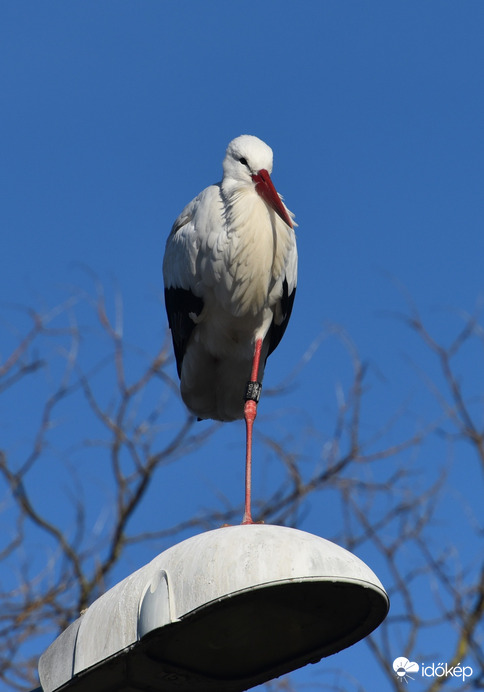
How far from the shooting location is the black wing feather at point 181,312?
16.3 feet

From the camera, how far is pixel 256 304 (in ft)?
16.0

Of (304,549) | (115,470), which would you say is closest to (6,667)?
(115,470)

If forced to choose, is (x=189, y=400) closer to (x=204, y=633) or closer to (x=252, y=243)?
(x=252, y=243)

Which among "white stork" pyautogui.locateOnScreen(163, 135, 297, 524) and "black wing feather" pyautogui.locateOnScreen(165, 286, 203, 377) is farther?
"black wing feather" pyautogui.locateOnScreen(165, 286, 203, 377)

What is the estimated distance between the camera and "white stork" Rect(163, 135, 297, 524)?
15.6 ft

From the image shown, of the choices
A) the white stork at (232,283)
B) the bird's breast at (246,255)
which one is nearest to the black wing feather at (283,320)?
the white stork at (232,283)

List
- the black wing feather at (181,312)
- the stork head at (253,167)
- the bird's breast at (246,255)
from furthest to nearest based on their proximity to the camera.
→ the black wing feather at (181,312) < the stork head at (253,167) < the bird's breast at (246,255)

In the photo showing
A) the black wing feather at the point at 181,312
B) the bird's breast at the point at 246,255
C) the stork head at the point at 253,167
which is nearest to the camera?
the bird's breast at the point at 246,255

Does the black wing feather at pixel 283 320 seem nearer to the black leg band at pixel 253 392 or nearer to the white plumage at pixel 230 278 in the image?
the white plumage at pixel 230 278

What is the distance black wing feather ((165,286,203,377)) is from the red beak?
0.55 metres

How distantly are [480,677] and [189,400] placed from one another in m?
2.19

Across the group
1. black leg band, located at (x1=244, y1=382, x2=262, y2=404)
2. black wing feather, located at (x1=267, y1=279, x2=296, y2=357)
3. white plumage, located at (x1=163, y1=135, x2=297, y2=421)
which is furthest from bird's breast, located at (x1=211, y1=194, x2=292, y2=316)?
black leg band, located at (x1=244, y1=382, x2=262, y2=404)

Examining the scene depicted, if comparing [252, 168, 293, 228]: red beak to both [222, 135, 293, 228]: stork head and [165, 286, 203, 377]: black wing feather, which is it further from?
[165, 286, 203, 377]: black wing feather

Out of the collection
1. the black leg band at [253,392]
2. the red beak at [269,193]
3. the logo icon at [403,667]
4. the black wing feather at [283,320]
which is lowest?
the logo icon at [403,667]
